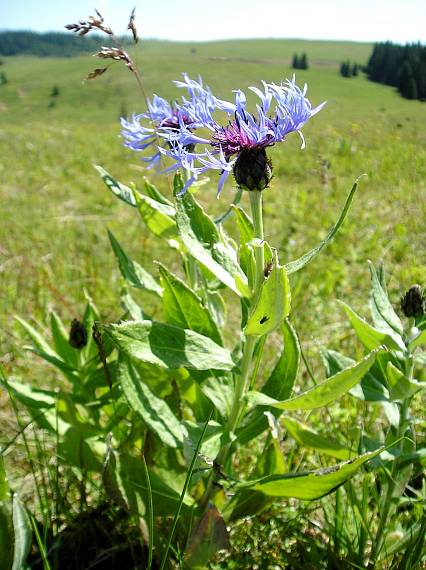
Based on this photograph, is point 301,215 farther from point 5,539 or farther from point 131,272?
point 5,539

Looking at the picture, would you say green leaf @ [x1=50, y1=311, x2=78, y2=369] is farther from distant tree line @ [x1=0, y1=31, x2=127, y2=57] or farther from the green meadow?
distant tree line @ [x1=0, y1=31, x2=127, y2=57]

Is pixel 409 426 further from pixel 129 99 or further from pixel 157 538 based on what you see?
pixel 129 99

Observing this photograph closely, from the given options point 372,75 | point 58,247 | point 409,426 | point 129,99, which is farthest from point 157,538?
point 129,99

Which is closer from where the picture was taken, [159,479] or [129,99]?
[159,479]

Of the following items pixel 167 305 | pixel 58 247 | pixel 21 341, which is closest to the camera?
pixel 167 305

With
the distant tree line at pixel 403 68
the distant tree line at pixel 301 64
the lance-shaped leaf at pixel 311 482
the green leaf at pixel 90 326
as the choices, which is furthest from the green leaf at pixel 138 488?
the distant tree line at pixel 301 64
